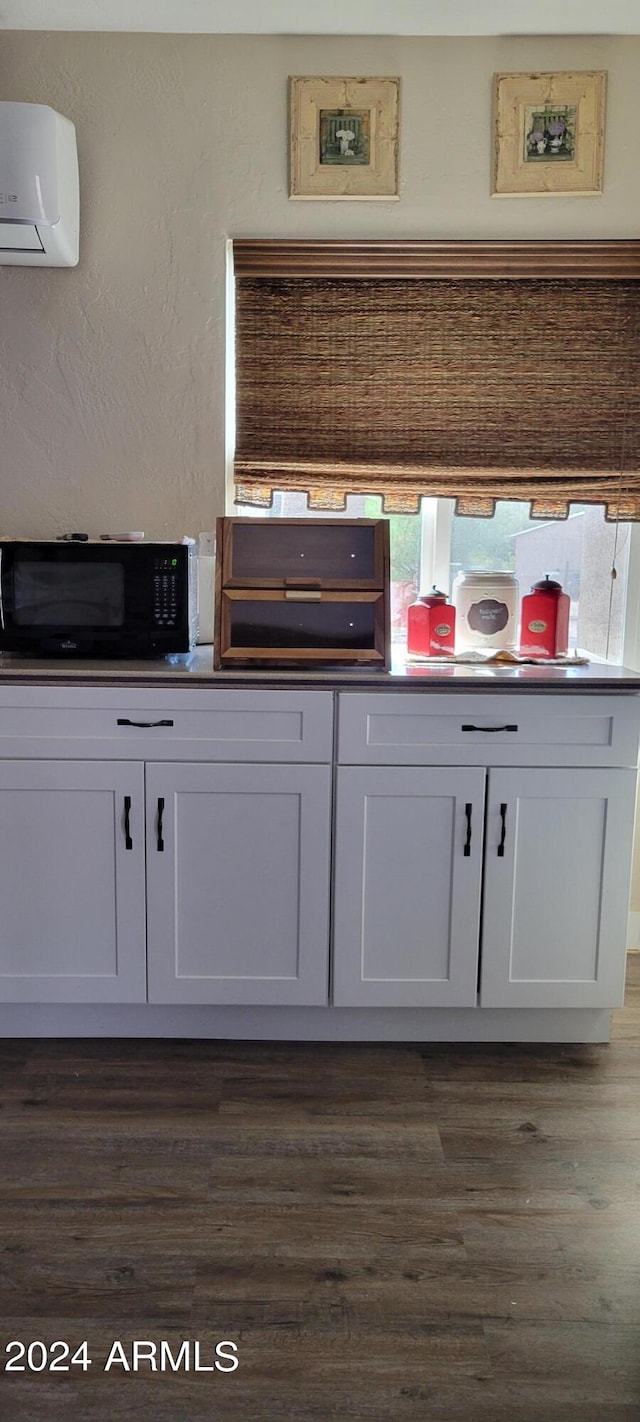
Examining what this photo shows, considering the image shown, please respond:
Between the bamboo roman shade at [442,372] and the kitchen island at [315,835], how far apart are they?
70cm

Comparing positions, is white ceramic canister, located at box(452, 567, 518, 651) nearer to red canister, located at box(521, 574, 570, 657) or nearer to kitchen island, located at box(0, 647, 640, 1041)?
red canister, located at box(521, 574, 570, 657)

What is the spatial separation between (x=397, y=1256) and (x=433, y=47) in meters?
2.79

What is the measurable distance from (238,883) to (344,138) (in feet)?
6.39

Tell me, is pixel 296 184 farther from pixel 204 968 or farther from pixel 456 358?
pixel 204 968

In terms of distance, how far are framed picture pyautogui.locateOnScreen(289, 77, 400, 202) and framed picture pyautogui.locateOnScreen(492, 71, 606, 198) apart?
0.94ft

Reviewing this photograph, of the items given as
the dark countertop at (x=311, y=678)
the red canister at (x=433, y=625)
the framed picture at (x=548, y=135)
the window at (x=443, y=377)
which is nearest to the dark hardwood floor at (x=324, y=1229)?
the dark countertop at (x=311, y=678)

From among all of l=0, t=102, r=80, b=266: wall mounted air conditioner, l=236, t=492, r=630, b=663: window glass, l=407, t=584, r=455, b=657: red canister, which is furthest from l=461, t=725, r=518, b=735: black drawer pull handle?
l=0, t=102, r=80, b=266: wall mounted air conditioner

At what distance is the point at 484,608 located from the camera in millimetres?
2621

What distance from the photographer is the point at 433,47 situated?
2.50 metres

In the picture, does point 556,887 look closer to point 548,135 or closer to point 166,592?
point 166,592

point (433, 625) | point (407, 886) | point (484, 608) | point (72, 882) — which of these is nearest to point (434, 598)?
point (433, 625)

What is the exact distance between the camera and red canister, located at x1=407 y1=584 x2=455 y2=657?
8.20 ft

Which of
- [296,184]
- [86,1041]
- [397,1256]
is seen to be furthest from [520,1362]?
[296,184]

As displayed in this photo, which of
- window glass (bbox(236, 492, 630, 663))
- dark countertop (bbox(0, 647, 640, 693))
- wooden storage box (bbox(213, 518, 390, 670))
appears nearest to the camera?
dark countertop (bbox(0, 647, 640, 693))
